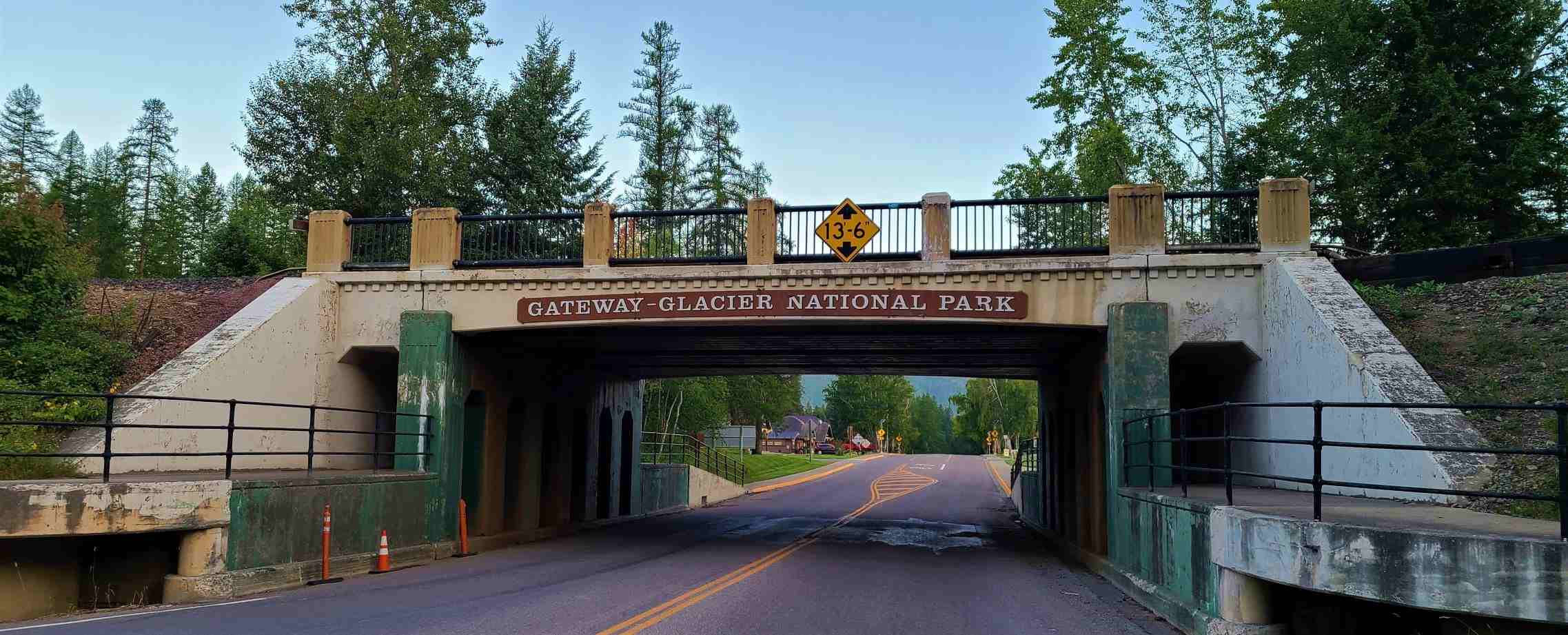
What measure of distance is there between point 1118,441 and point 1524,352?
517 cm

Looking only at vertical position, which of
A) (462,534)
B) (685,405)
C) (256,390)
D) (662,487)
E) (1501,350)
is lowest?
(662,487)

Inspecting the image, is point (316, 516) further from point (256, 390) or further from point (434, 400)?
point (256, 390)

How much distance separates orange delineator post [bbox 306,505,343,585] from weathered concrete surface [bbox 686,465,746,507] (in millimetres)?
22091

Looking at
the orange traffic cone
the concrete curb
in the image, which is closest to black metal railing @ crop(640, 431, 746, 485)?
the concrete curb

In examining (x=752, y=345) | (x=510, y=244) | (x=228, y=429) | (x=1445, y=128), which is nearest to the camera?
(x=228, y=429)

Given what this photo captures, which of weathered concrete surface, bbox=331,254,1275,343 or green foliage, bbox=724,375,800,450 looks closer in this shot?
weathered concrete surface, bbox=331,254,1275,343

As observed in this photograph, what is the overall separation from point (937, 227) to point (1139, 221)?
124 inches

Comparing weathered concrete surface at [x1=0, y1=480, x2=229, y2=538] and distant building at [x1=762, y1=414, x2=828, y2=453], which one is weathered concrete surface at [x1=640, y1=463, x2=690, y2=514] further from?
distant building at [x1=762, y1=414, x2=828, y2=453]

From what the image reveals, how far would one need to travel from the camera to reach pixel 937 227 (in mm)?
16797

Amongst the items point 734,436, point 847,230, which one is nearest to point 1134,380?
point 847,230

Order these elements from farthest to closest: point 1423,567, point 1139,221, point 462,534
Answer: point 462,534 < point 1139,221 < point 1423,567

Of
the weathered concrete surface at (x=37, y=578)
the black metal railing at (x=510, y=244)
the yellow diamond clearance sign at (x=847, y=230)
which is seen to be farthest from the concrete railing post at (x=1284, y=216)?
the weathered concrete surface at (x=37, y=578)

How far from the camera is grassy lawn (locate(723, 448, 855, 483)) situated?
54.0 m

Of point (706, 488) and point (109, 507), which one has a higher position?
point (109, 507)
